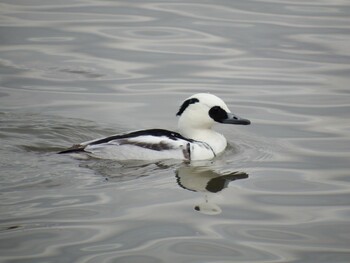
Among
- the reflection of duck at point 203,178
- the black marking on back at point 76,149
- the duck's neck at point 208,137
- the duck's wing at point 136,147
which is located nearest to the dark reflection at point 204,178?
the reflection of duck at point 203,178

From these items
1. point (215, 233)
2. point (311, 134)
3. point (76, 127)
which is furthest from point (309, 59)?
point (215, 233)

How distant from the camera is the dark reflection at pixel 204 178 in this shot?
38.0 ft

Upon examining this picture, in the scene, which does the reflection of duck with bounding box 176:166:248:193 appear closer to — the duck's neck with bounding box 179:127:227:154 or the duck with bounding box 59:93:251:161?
the duck with bounding box 59:93:251:161

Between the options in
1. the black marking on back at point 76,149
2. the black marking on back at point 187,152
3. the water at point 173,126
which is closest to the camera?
the water at point 173,126

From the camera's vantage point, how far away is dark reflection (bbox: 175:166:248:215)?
38.0 ft

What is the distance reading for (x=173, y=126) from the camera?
46.1ft

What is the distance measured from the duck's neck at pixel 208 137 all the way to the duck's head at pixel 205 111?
13cm

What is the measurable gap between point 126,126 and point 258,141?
1841 mm

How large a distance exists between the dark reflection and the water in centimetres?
2

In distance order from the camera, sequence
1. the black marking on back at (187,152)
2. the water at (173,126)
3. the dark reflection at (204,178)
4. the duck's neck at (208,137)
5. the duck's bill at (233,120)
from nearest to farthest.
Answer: the water at (173,126) → the dark reflection at (204,178) → the black marking on back at (187,152) → the duck's bill at (233,120) → the duck's neck at (208,137)

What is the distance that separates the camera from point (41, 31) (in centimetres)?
1842

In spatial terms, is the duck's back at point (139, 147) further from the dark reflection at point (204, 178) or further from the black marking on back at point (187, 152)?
the dark reflection at point (204, 178)

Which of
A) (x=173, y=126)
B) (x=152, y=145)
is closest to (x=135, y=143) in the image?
(x=152, y=145)

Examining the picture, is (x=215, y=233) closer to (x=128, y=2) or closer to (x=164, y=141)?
(x=164, y=141)
